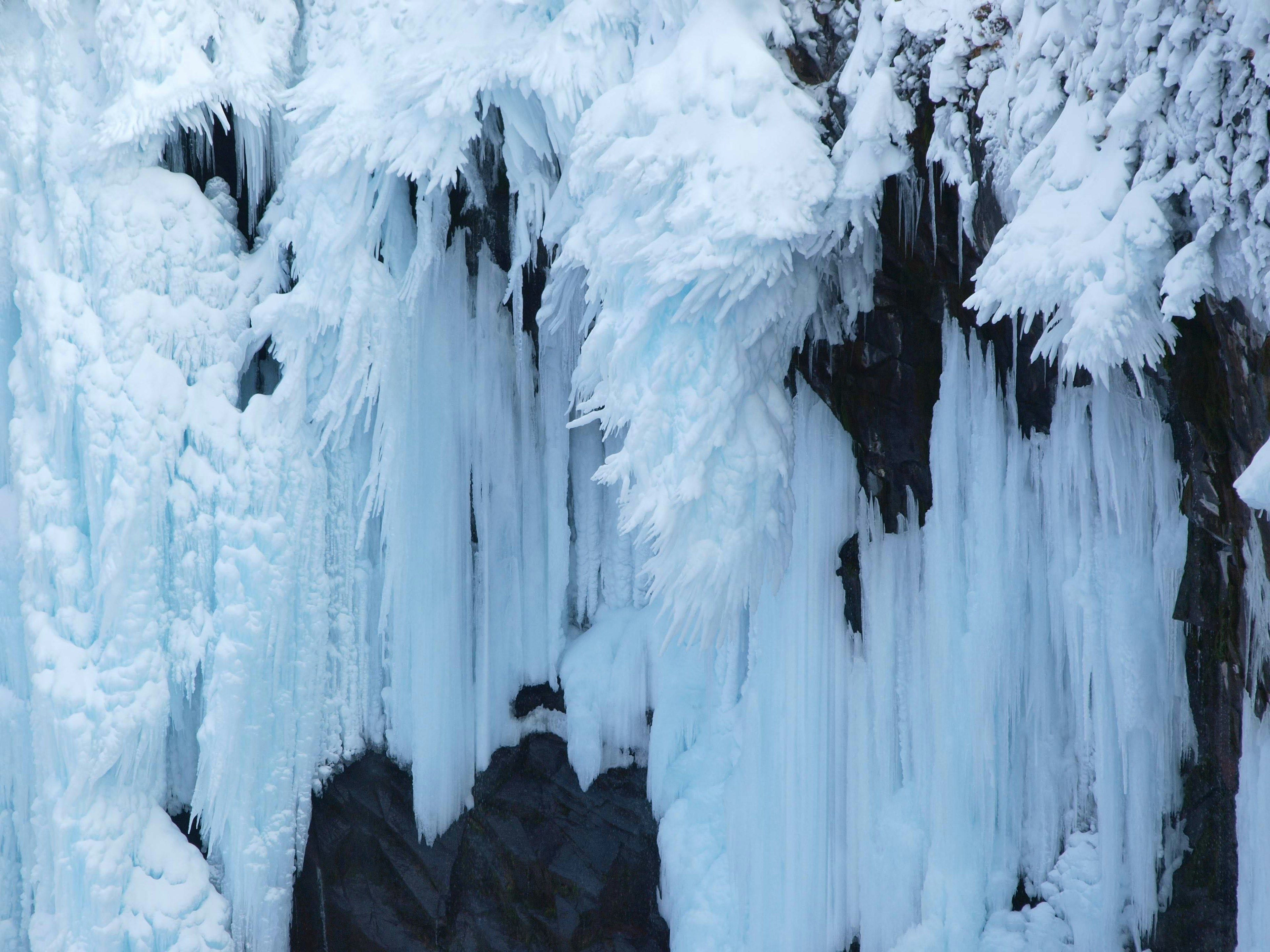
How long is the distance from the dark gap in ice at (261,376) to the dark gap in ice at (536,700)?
189 cm

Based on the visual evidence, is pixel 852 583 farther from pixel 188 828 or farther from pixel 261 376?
pixel 188 828

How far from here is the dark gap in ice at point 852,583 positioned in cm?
480

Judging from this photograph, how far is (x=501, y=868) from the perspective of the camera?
19.1 feet

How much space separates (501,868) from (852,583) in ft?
7.81

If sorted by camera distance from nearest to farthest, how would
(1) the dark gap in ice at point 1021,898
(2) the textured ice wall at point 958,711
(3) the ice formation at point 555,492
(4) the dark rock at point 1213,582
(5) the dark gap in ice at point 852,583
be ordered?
(4) the dark rock at point 1213,582, (3) the ice formation at point 555,492, (2) the textured ice wall at point 958,711, (1) the dark gap in ice at point 1021,898, (5) the dark gap in ice at point 852,583

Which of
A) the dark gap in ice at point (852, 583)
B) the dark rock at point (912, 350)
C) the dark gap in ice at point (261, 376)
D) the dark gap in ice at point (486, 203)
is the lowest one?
the dark gap in ice at point (852, 583)

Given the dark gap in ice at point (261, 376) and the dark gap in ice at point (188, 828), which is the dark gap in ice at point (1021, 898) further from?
the dark gap in ice at point (261, 376)

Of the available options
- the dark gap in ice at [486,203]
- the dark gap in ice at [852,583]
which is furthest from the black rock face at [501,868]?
the dark gap in ice at [486,203]

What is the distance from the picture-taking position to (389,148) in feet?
14.3

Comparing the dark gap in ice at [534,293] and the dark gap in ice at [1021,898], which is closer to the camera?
the dark gap in ice at [1021,898]

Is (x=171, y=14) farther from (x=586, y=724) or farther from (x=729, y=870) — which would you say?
(x=729, y=870)

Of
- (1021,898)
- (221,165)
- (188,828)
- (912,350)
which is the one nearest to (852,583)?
(912,350)

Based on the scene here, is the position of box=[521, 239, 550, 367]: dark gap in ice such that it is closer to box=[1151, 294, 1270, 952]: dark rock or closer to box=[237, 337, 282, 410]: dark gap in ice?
box=[237, 337, 282, 410]: dark gap in ice

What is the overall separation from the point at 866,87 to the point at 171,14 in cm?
293
